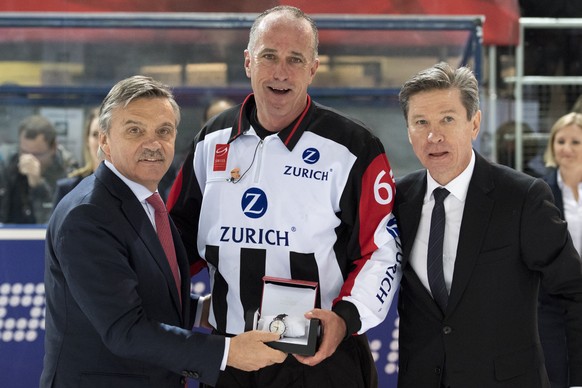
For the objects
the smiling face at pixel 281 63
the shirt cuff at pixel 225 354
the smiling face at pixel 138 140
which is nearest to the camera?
the shirt cuff at pixel 225 354

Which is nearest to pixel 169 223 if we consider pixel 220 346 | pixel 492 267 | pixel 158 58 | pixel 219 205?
pixel 219 205

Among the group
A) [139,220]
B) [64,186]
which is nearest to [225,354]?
[139,220]

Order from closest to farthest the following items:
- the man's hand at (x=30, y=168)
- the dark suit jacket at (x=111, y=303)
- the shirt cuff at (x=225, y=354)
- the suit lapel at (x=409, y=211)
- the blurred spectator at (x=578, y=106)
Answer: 1. the dark suit jacket at (x=111, y=303)
2. the shirt cuff at (x=225, y=354)
3. the suit lapel at (x=409, y=211)
4. the man's hand at (x=30, y=168)
5. the blurred spectator at (x=578, y=106)

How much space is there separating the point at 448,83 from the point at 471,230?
0.43m

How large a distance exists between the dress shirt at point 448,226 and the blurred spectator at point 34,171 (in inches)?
92.4

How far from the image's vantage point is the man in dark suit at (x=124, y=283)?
2146 millimetres

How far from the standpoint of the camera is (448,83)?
2.45m

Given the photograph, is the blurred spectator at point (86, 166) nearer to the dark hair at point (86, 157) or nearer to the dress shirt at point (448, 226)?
the dark hair at point (86, 157)

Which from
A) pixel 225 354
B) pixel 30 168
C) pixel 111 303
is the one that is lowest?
pixel 225 354

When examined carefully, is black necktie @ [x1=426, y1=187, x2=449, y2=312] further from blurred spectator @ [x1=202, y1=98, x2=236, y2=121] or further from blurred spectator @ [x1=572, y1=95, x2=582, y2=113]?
blurred spectator @ [x1=572, y1=95, x2=582, y2=113]

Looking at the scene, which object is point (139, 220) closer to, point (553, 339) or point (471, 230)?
point (471, 230)

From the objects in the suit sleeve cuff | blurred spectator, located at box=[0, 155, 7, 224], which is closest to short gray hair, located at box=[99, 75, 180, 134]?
the suit sleeve cuff

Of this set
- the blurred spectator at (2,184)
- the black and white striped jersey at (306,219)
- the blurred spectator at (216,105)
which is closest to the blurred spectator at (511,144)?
the blurred spectator at (216,105)

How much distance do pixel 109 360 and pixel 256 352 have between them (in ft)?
1.26
